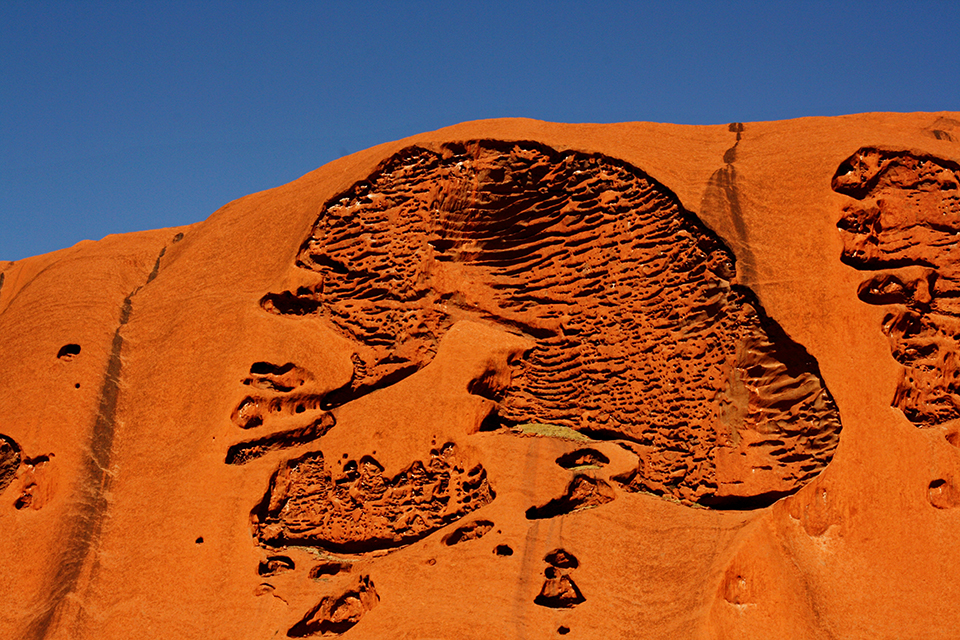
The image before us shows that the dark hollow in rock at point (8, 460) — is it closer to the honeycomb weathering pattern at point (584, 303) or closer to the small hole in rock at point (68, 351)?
the small hole in rock at point (68, 351)

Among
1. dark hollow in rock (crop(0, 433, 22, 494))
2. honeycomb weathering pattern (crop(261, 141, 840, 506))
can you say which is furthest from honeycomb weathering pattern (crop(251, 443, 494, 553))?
dark hollow in rock (crop(0, 433, 22, 494))

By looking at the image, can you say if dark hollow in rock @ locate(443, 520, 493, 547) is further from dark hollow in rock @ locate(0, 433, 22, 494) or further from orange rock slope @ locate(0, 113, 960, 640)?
dark hollow in rock @ locate(0, 433, 22, 494)

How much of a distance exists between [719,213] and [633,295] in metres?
1.30

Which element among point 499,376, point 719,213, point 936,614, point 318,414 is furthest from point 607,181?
point 936,614

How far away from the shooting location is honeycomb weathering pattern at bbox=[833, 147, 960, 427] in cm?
809

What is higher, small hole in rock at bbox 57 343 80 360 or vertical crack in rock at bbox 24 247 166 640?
small hole in rock at bbox 57 343 80 360

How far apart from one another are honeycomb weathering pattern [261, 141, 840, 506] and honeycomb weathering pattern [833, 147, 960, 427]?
1.09m

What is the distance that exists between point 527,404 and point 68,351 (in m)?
5.59

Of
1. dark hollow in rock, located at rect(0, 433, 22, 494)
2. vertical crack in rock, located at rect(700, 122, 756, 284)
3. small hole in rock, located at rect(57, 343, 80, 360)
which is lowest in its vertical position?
dark hollow in rock, located at rect(0, 433, 22, 494)

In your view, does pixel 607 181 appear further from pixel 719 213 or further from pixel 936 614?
pixel 936 614

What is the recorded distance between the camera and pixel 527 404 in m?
9.22

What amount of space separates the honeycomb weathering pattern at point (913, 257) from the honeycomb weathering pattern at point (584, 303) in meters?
1.09

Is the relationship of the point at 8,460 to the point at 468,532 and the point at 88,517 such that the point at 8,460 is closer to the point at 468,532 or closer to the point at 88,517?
the point at 88,517

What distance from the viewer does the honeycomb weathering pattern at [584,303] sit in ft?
27.5
